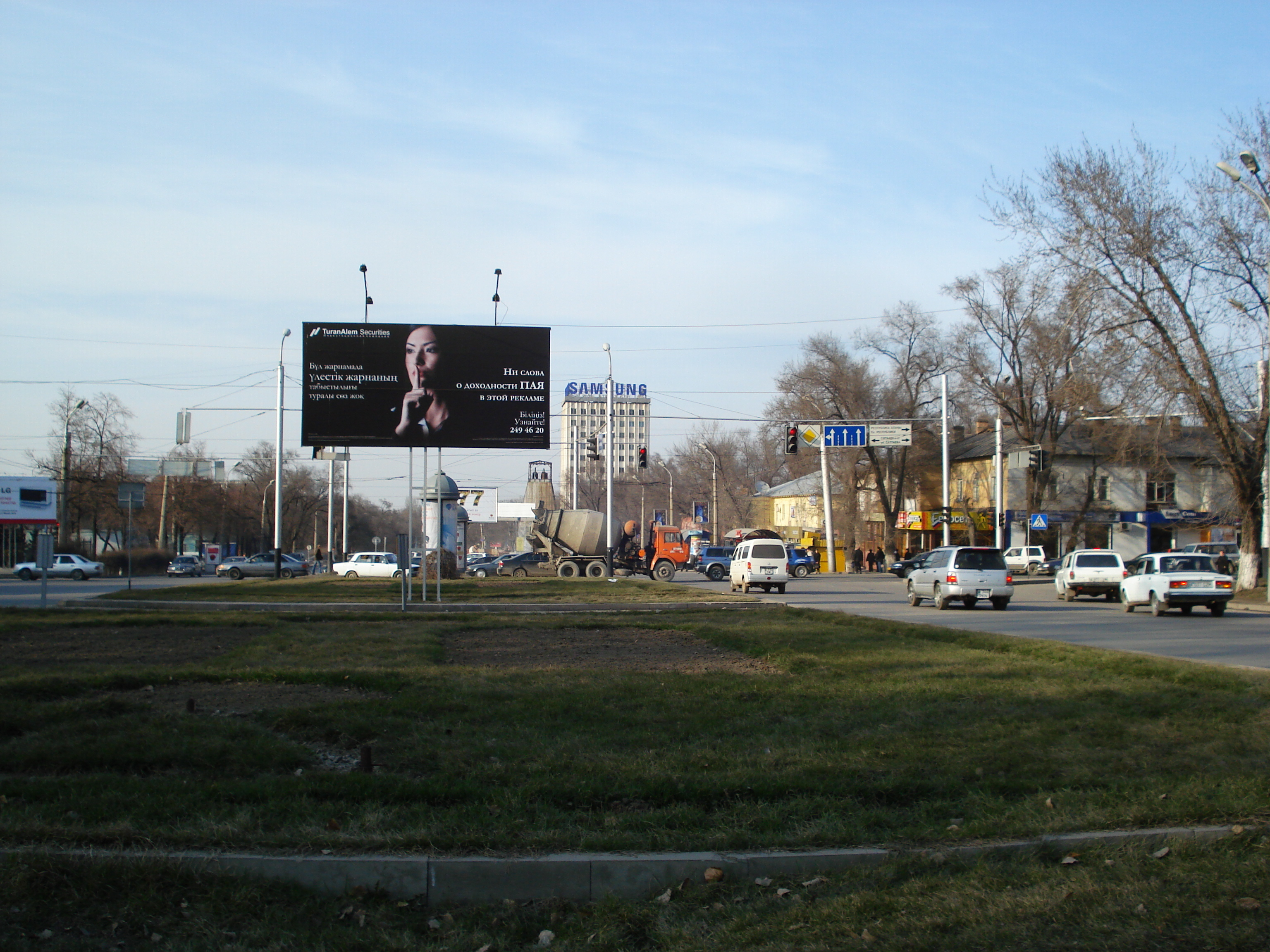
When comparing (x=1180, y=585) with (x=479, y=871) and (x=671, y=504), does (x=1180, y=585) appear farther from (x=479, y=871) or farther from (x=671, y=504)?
(x=671, y=504)

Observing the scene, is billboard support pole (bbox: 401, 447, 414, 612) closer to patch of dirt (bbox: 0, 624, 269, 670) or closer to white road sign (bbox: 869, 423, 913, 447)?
patch of dirt (bbox: 0, 624, 269, 670)

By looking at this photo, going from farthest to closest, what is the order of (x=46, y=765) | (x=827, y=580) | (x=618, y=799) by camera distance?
1. (x=827, y=580)
2. (x=46, y=765)
3. (x=618, y=799)

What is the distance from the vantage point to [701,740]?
7.75 meters

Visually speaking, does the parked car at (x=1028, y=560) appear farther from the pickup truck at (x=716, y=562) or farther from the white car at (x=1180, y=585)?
the white car at (x=1180, y=585)

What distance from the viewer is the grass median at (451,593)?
90.4ft

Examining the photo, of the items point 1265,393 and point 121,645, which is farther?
point 1265,393

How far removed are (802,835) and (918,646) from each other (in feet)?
33.3

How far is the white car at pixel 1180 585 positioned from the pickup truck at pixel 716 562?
2937 centimetres

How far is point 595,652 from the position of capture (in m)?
14.5

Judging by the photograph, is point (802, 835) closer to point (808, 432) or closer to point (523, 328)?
point (523, 328)

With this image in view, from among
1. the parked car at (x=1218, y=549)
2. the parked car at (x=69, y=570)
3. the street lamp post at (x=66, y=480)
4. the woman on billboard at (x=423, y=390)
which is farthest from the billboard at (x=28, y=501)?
the parked car at (x=1218, y=549)

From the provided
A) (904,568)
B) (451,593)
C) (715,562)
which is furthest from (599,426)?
(451,593)

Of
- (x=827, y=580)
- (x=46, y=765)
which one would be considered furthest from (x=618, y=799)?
(x=827, y=580)

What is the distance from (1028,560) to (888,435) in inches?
591
